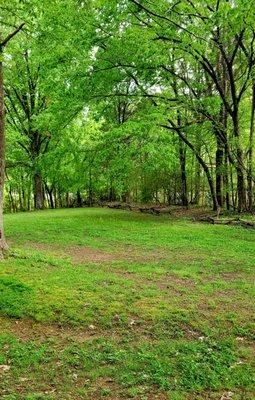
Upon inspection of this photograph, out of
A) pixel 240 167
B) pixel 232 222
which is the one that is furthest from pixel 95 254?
pixel 240 167

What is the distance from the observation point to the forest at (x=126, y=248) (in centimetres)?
445

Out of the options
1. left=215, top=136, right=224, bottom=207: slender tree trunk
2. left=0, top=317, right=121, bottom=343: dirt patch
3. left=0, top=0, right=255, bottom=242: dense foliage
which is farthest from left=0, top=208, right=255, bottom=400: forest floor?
left=215, top=136, right=224, bottom=207: slender tree trunk

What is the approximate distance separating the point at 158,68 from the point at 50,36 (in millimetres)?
7339

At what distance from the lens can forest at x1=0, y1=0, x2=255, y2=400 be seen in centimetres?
445

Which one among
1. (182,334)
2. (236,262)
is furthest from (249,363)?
(236,262)

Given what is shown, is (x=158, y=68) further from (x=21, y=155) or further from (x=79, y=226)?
(x=21, y=155)

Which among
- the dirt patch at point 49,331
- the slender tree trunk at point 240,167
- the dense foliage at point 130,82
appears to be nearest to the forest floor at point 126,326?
the dirt patch at point 49,331

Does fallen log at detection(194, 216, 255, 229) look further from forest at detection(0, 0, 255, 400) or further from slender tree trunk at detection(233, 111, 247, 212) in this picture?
slender tree trunk at detection(233, 111, 247, 212)

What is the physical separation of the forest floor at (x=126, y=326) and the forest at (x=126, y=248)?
0.07 ft

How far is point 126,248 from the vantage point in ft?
37.1

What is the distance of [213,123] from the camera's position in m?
17.8

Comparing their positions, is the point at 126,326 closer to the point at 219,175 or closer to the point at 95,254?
the point at 95,254

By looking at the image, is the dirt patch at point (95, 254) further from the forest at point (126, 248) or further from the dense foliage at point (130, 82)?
the dense foliage at point (130, 82)

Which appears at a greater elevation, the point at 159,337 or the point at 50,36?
the point at 50,36
